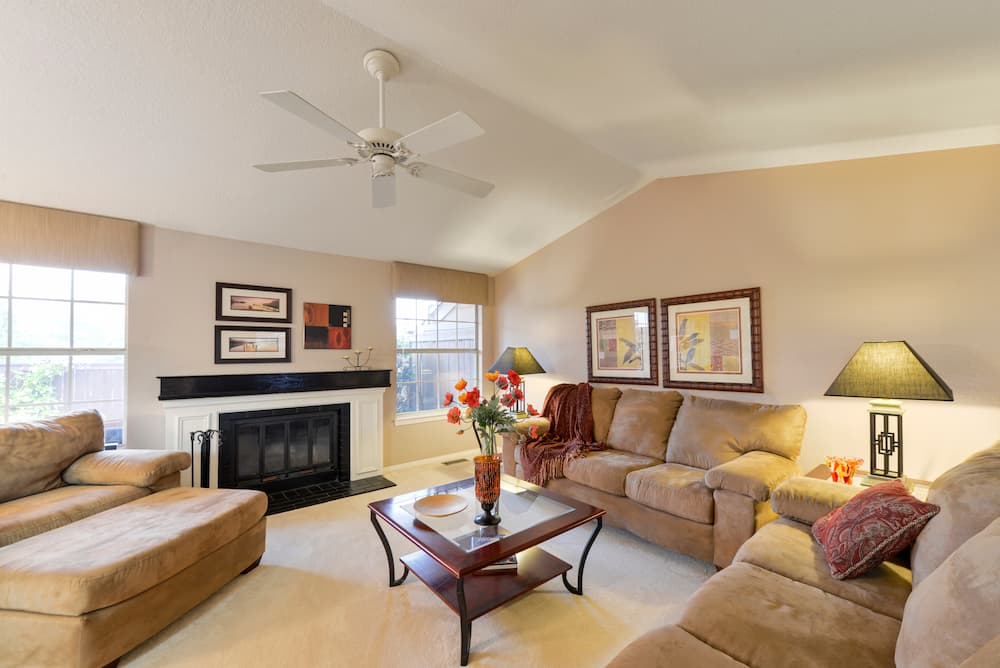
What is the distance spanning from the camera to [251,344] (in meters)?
3.83

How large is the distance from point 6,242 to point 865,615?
498 centimetres

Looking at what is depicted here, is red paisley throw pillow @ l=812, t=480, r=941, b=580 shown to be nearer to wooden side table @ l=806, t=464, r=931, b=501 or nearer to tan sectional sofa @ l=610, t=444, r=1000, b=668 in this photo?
tan sectional sofa @ l=610, t=444, r=1000, b=668

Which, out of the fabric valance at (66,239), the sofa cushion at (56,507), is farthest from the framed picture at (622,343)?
the fabric valance at (66,239)

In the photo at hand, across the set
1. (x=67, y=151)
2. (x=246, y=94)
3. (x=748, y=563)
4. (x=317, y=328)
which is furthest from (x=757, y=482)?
(x=67, y=151)

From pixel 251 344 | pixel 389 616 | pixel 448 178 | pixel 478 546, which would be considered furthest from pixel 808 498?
pixel 251 344

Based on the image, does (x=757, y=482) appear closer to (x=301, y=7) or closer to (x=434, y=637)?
(x=434, y=637)

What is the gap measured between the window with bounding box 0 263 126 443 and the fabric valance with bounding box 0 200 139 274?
207 millimetres

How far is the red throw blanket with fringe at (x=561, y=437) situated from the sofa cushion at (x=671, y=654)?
81.1 inches

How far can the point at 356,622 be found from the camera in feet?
6.70

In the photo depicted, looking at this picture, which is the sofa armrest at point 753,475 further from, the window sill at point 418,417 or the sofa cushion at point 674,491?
the window sill at point 418,417

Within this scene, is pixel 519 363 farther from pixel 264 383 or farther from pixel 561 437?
pixel 264 383

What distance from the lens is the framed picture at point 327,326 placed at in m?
4.14

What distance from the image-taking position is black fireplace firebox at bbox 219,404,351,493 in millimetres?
3672

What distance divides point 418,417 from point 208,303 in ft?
7.77
